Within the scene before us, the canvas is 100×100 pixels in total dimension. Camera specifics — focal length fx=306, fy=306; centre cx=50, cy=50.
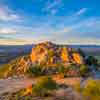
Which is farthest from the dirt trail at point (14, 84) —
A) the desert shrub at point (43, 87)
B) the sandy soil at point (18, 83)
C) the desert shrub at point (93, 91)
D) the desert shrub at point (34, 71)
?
the desert shrub at point (93, 91)

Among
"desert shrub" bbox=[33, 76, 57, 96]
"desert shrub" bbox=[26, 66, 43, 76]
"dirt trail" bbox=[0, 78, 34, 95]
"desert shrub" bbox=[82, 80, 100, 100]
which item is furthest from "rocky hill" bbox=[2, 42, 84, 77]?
"desert shrub" bbox=[82, 80, 100, 100]

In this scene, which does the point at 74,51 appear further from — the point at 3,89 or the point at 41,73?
the point at 3,89

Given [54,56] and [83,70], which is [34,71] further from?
[83,70]

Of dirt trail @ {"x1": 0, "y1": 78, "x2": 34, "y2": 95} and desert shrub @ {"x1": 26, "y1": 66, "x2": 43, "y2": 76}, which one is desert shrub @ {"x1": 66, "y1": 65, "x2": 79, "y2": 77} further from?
dirt trail @ {"x1": 0, "y1": 78, "x2": 34, "y2": 95}

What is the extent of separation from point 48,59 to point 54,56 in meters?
0.61

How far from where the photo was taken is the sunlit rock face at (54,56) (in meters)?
24.8

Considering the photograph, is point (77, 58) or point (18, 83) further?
point (77, 58)

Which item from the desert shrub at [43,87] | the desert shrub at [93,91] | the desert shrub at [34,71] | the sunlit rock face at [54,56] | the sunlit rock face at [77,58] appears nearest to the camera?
the desert shrub at [93,91]

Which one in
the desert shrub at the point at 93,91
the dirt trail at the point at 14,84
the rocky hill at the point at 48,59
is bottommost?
the dirt trail at the point at 14,84

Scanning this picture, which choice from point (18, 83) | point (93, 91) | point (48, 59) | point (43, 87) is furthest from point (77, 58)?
point (93, 91)

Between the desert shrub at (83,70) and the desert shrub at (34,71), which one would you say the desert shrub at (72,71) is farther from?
the desert shrub at (34,71)

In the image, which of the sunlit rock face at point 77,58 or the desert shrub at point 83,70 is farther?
the sunlit rock face at point 77,58

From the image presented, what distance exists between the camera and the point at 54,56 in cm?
2519

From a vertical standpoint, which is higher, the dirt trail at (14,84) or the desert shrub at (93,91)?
the desert shrub at (93,91)
